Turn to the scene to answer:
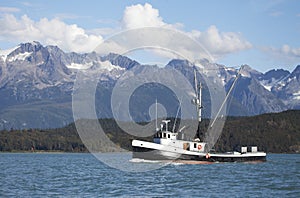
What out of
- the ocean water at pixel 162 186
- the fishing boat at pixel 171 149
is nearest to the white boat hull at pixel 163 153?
the fishing boat at pixel 171 149

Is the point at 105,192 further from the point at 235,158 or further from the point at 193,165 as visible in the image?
the point at 235,158

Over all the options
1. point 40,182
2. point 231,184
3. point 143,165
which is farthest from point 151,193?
point 143,165

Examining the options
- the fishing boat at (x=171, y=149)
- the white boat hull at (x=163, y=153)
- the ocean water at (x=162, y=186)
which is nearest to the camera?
the ocean water at (x=162, y=186)

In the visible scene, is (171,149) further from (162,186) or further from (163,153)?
(162,186)

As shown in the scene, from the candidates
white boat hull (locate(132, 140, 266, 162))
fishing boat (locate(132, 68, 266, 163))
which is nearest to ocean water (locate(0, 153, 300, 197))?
white boat hull (locate(132, 140, 266, 162))

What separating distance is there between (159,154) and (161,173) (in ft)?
63.4

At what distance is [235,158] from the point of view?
392 ft

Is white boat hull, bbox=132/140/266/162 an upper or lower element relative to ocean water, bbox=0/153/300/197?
upper

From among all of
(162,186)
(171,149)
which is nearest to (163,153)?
(171,149)

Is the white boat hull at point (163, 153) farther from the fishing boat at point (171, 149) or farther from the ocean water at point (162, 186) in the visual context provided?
the ocean water at point (162, 186)

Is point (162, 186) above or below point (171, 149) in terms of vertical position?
below

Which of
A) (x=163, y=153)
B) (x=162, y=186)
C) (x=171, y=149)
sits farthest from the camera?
(x=171, y=149)

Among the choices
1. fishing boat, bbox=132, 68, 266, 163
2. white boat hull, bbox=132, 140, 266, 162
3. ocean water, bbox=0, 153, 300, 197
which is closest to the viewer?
ocean water, bbox=0, 153, 300, 197

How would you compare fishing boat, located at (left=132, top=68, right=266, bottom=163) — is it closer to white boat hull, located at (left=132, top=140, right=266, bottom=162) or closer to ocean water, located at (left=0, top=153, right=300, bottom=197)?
white boat hull, located at (left=132, top=140, right=266, bottom=162)
